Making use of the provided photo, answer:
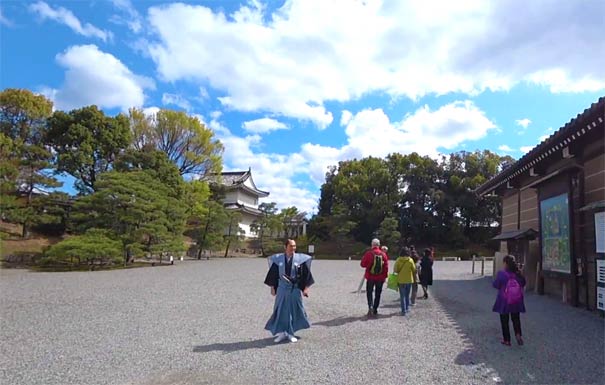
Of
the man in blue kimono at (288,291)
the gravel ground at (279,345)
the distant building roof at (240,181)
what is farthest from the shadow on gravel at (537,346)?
the distant building roof at (240,181)

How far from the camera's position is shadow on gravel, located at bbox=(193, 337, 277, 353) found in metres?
4.71

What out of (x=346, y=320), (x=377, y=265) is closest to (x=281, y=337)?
(x=346, y=320)

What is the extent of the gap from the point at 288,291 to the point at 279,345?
2.12ft

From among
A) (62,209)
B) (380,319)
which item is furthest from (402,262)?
(62,209)

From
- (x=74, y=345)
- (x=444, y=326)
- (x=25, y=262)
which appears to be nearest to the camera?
(x=74, y=345)

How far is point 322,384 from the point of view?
11.8 feet

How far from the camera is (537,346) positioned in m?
4.88

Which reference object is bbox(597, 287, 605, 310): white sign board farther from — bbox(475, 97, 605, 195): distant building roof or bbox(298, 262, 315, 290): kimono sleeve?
bbox(298, 262, 315, 290): kimono sleeve

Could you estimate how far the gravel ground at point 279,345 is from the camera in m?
3.87

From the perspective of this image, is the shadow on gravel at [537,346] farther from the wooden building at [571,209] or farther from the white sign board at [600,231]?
the white sign board at [600,231]

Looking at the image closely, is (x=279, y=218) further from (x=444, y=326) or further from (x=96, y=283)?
(x=444, y=326)

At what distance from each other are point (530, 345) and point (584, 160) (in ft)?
14.6

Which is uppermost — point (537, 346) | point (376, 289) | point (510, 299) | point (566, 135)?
point (566, 135)

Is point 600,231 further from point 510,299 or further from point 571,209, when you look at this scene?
point 510,299
